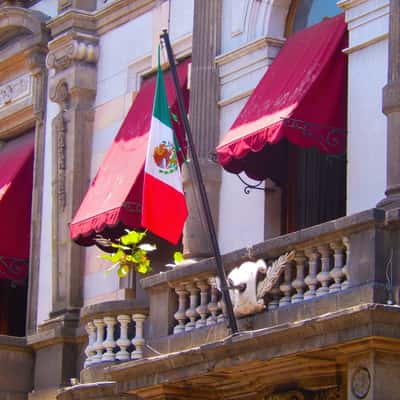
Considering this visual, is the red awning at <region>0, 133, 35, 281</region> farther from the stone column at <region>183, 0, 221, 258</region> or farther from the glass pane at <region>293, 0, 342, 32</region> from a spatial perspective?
the glass pane at <region>293, 0, 342, 32</region>

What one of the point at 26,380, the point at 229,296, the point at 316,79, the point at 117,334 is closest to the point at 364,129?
the point at 316,79

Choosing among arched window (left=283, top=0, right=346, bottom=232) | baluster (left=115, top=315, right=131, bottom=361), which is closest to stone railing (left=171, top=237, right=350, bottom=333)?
baluster (left=115, top=315, right=131, bottom=361)

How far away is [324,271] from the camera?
1884 cm

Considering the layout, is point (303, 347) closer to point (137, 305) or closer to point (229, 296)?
point (229, 296)

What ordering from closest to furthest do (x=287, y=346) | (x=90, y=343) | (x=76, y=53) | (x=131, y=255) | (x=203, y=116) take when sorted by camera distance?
(x=287, y=346), (x=131, y=255), (x=90, y=343), (x=203, y=116), (x=76, y=53)

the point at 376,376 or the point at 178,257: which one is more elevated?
the point at 178,257

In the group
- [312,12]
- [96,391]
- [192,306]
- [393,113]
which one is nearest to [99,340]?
[96,391]

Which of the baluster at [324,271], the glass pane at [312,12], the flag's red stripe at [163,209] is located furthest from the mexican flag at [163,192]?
the glass pane at [312,12]

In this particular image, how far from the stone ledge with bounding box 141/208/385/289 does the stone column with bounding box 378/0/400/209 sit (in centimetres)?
73

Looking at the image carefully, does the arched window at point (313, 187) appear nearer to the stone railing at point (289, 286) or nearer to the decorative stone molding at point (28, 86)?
the stone railing at point (289, 286)

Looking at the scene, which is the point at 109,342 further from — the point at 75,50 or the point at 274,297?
the point at 75,50

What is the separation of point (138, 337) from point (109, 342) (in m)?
0.56

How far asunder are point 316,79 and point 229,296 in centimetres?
347

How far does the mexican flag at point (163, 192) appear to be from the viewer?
20.9 meters
